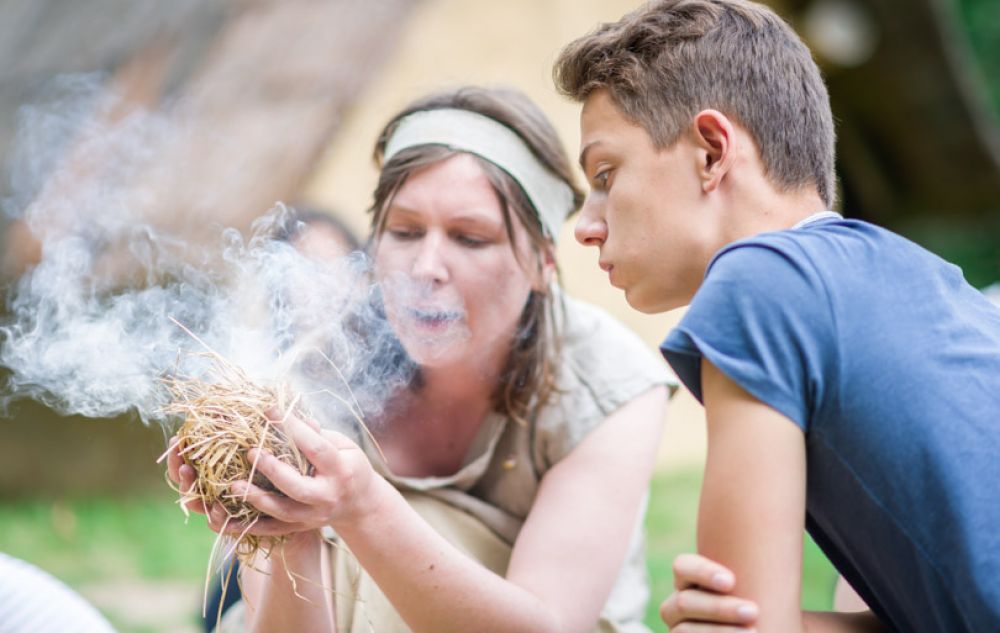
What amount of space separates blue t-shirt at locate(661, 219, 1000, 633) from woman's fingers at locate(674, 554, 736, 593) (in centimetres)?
22

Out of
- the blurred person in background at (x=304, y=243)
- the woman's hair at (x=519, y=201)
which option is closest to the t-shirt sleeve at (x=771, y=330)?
the woman's hair at (x=519, y=201)

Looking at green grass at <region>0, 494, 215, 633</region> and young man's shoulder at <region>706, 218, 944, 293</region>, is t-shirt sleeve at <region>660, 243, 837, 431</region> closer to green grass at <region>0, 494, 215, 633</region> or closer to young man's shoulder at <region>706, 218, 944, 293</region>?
young man's shoulder at <region>706, 218, 944, 293</region>

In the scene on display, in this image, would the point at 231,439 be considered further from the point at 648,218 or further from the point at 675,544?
the point at 675,544

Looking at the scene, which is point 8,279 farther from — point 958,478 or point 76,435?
point 958,478

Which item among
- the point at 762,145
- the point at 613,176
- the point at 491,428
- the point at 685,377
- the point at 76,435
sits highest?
the point at 762,145

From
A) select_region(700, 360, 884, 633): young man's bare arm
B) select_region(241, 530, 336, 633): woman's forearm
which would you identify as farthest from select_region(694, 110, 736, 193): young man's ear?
select_region(241, 530, 336, 633): woman's forearm

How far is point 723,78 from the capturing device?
1913 millimetres

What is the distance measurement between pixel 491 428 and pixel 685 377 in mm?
926

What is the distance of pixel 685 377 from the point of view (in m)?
1.65

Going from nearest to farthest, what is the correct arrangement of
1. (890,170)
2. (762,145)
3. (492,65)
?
(762,145) < (492,65) < (890,170)

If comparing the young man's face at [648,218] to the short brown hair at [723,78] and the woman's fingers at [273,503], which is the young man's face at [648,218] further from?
the woman's fingers at [273,503]

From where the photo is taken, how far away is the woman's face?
2.33 meters

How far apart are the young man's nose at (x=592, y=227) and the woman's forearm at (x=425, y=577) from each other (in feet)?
1.83

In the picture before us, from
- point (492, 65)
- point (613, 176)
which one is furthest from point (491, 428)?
point (492, 65)
